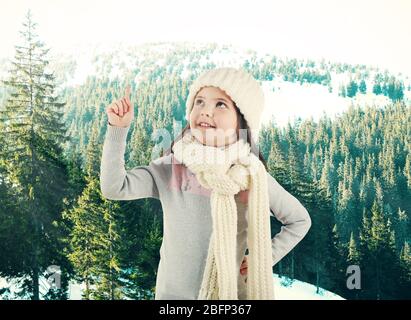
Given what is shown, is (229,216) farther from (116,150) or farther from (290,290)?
(290,290)

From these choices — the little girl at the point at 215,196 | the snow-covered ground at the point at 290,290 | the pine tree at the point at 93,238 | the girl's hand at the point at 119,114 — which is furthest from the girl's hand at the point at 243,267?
the pine tree at the point at 93,238

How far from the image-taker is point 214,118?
122cm

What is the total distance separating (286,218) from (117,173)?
43 cm

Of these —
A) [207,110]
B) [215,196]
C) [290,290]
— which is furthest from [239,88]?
[290,290]

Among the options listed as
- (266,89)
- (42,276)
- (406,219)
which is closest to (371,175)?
(406,219)

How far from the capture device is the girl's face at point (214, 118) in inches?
48.1

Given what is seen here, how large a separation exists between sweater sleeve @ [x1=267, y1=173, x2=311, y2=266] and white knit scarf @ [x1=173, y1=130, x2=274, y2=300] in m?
0.10

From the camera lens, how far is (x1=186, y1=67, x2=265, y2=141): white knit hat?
3.97ft

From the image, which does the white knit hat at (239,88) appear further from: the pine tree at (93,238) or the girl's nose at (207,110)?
the pine tree at (93,238)

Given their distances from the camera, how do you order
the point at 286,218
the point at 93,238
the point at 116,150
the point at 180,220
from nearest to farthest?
the point at 116,150 → the point at 180,220 → the point at 286,218 → the point at 93,238

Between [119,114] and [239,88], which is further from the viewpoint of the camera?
[239,88]

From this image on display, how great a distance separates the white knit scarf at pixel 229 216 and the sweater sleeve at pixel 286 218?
0.32ft
